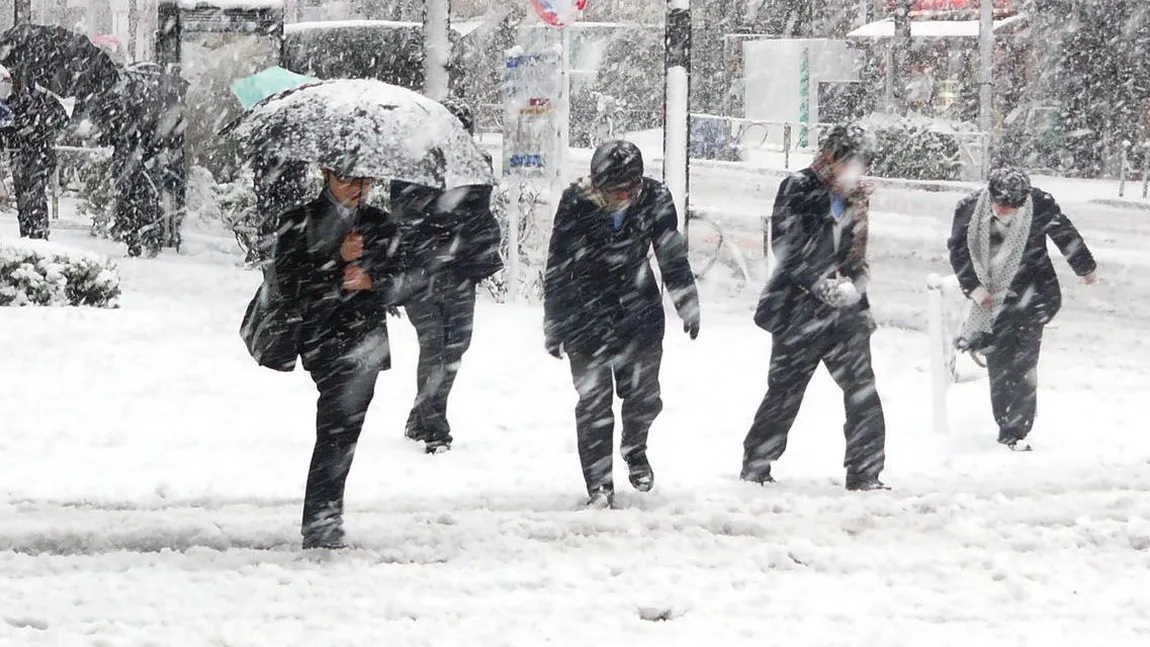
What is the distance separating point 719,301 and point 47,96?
7.11 m

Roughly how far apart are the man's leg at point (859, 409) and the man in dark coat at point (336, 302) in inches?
89.9

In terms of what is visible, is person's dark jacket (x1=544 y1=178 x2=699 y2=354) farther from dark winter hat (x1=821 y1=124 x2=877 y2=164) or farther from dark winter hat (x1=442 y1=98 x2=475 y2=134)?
dark winter hat (x1=442 y1=98 x2=475 y2=134)

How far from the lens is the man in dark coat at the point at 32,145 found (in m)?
16.0

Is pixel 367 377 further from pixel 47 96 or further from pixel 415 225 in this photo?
pixel 47 96

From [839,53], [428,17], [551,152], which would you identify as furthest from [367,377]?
[839,53]

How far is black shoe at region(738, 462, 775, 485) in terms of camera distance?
311 inches

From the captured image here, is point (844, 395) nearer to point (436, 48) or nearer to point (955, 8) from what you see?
point (436, 48)

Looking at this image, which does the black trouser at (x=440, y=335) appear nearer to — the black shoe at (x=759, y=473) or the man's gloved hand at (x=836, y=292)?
the black shoe at (x=759, y=473)

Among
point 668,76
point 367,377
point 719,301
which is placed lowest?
point 719,301

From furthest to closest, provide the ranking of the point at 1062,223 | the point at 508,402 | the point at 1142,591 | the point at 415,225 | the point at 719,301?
the point at 719,301, the point at 508,402, the point at 1062,223, the point at 415,225, the point at 1142,591

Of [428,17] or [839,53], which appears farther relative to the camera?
[839,53]

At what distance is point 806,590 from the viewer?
5.90 meters

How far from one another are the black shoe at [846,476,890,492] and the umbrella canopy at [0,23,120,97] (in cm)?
1109

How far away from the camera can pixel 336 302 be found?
6.15 meters
